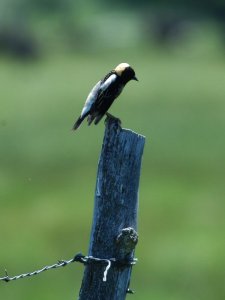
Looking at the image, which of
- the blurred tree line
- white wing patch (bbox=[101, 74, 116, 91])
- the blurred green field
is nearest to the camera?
white wing patch (bbox=[101, 74, 116, 91])

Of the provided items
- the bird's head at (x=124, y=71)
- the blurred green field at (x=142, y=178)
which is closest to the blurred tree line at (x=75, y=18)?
the blurred green field at (x=142, y=178)

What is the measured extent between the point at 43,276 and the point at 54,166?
268 inches

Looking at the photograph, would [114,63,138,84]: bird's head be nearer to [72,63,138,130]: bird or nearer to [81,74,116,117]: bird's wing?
[72,63,138,130]: bird

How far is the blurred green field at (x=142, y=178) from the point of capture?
1248 centimetres

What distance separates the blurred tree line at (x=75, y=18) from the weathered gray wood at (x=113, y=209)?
30381mm

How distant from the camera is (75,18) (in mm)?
54000

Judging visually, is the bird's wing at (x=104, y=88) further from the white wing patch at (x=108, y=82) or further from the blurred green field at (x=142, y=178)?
the blurred green field at (x=142, y=178)

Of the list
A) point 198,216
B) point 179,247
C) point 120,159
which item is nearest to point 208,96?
point 198,216

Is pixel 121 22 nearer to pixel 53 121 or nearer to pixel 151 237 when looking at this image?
pixel 53 121

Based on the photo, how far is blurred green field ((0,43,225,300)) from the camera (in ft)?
40.9

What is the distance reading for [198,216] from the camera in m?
15.2

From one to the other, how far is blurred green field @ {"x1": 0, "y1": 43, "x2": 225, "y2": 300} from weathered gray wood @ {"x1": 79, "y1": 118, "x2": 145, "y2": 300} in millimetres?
5824

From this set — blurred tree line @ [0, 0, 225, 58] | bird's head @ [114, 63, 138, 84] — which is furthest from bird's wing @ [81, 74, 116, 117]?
blurred tree line @ [0, 0, 225, 58]

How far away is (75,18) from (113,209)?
161 feet
